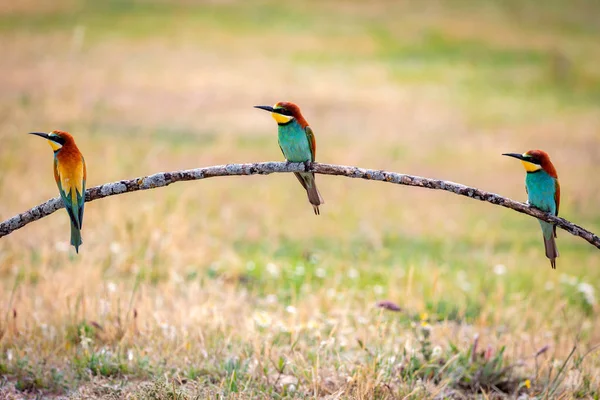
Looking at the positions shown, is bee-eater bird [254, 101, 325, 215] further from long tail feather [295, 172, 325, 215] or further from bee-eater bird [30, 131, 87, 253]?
bee-eater bird [30, 131, 87, 253]

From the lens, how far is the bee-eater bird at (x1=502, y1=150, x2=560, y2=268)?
369 cm

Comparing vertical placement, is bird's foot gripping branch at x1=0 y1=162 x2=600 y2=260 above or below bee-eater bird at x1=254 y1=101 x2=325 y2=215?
below

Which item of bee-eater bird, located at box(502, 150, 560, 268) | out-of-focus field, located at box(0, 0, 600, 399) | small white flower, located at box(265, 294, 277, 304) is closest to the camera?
bee-eater bird, located at box(502, 150, 560, 268)

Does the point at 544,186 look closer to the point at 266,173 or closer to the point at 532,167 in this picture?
the point at 532,167

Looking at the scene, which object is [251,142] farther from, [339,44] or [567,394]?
[339,44]

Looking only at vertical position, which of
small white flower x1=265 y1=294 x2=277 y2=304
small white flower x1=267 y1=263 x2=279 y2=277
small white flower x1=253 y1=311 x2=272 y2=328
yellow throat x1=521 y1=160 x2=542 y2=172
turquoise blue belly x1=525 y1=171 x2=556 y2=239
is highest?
yellow throat x1=521 y1=160 x2=542 y2=172

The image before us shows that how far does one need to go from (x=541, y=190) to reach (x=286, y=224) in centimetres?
501

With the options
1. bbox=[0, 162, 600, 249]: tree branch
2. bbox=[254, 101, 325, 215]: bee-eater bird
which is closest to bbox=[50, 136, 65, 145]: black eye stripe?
bbox=[0, 162, 600, 249]: tree branch

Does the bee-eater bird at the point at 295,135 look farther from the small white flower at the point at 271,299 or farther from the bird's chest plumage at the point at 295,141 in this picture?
the small white flower at the point at 271,299

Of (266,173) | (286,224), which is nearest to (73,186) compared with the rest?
(266,173)

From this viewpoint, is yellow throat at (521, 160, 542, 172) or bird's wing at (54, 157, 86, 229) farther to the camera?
yellow throat at (521, 160, 542, 172)

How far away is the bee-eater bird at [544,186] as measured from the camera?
12.1ft

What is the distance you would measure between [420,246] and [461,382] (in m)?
3.93

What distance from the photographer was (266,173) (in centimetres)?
344
